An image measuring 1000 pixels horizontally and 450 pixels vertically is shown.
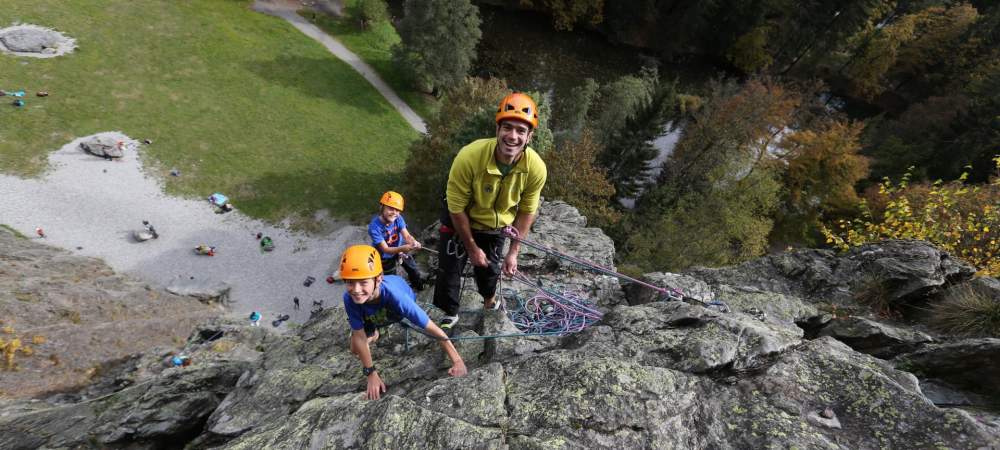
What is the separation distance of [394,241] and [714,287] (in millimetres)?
7132

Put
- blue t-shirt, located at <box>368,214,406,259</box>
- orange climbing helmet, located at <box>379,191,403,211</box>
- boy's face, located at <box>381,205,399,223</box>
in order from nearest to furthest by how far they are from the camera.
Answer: orange climbing helmet, located at <box>379,191,403,211</box> → boy's face, located at <box>381,205,399,223</box> → blue t-shirt, located at <box>368,214,406,259</box>

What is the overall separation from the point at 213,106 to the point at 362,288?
3334cm

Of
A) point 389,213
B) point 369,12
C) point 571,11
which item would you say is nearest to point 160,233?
point 389,213

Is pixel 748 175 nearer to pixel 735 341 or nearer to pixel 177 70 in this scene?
pixel 735 341

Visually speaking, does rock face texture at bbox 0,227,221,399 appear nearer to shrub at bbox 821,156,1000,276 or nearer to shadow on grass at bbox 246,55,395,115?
shadow on grass at bbox 246,55,395,115

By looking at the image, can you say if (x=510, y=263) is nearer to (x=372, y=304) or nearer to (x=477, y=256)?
(x=477, y=256)

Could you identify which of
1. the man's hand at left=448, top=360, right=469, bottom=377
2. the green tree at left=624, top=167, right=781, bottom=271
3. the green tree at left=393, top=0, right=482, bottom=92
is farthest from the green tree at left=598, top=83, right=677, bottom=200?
the man's hand at left=448, top=360, right=469, bottom=377

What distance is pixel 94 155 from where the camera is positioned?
957 inches

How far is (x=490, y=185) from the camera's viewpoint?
17.4 feet

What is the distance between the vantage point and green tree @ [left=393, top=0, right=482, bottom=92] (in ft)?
110

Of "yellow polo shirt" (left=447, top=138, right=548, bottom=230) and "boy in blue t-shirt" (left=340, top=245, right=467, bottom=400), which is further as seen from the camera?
"yellow polo shirt" (left=447, top=138, right=548, bottom=230)

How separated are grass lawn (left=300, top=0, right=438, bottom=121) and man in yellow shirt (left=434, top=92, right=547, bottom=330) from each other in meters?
33.2

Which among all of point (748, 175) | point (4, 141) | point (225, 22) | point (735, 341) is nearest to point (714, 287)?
point (735, 341)

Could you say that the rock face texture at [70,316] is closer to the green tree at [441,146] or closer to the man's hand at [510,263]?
the green tree at [441,146]
